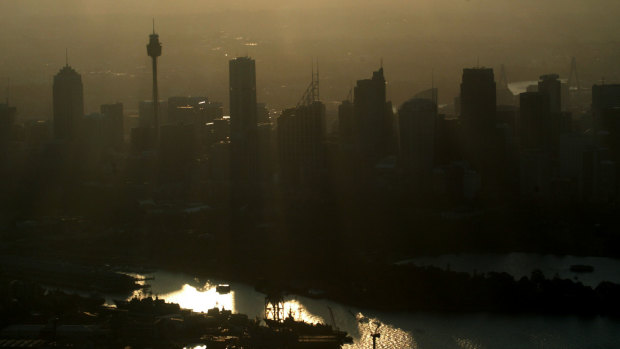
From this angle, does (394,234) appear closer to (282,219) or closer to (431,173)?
(282,219)

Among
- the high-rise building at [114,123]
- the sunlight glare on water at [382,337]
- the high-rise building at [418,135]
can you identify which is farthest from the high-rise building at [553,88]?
the sunlight glare on water at [382,337]

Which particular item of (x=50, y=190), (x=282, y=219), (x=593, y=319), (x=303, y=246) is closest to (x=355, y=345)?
(x=593, y=319)

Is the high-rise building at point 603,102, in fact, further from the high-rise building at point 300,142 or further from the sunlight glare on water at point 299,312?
the sunlight glare on water at point 299,312

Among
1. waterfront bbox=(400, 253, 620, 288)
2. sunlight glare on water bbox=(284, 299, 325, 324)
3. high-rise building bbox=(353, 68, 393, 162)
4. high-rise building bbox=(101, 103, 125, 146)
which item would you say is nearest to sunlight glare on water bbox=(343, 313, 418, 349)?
sunlight glare on water bbox=(284, 299, 325, 324)

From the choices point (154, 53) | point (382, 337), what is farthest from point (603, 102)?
point (382, 337)

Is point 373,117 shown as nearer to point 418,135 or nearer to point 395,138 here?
point 395,138

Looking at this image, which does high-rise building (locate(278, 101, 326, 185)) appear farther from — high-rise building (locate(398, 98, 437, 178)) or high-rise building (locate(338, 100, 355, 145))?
high-rise building (locate(398, 98, 437, 178))
